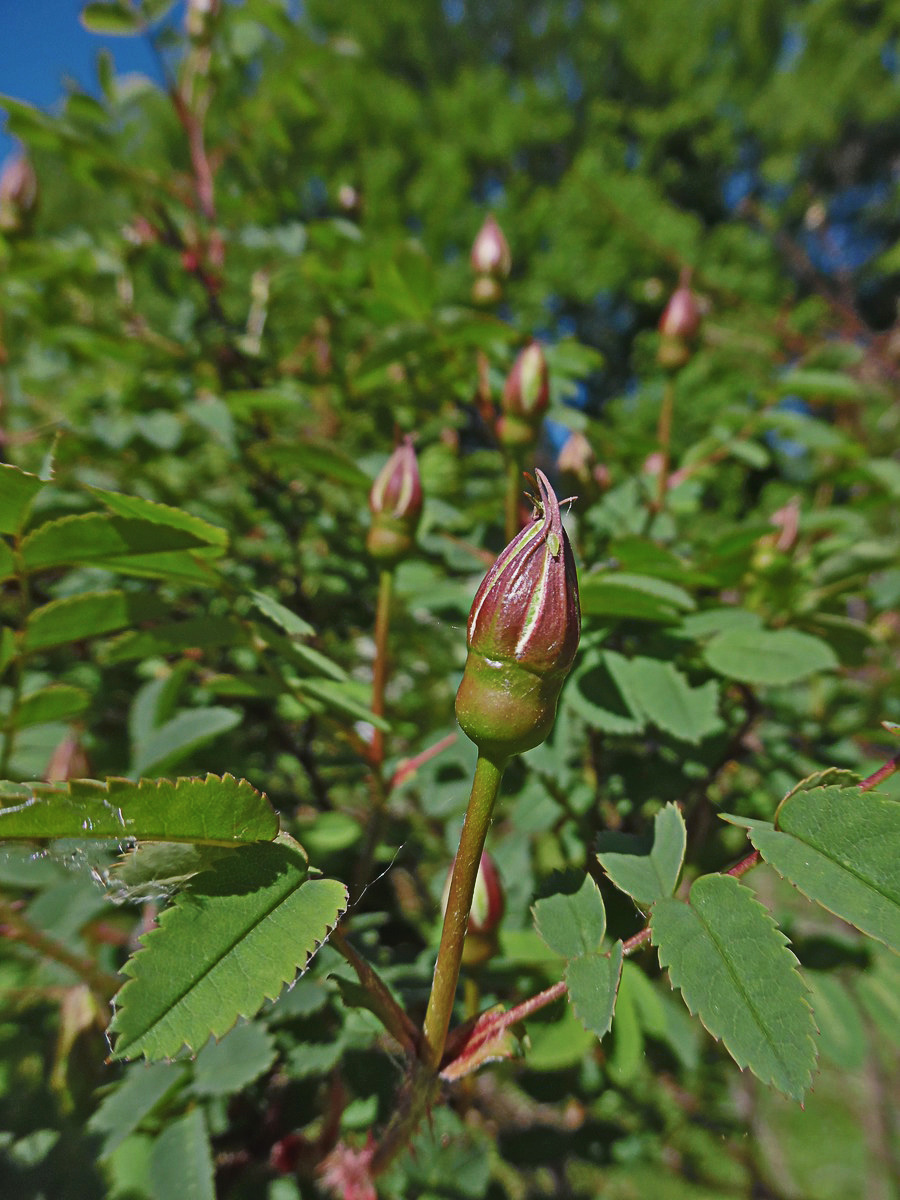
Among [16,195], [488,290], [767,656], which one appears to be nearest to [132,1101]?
[767,656]

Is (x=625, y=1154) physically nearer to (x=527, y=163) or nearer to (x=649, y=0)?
(x=527, y=163)

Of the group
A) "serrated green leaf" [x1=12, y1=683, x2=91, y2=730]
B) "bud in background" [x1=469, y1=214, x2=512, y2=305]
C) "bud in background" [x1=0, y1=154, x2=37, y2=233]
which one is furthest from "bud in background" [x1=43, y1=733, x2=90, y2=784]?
"bud in background" [x1=0, y1=154, x2=37, y2=233]

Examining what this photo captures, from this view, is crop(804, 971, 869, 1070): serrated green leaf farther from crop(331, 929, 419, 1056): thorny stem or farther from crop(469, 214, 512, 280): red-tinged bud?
crop(469, 214, 512, 280): red-tinged bud

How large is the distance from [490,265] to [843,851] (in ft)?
1.98

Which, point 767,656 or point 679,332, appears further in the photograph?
point 679,332

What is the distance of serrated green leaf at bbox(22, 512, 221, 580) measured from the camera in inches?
13.6

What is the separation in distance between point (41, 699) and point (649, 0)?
8011 mm

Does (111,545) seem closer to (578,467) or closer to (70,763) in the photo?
(70,763)

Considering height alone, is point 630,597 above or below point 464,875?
above

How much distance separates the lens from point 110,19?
89 centimetres

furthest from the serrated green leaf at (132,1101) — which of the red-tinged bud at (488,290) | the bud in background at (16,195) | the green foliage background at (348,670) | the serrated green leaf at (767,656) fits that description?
the bud in background at (16,195)

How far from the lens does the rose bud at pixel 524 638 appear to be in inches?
10.0

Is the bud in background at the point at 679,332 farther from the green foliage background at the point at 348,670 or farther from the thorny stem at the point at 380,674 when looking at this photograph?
the thorny stem at the point at 380,674

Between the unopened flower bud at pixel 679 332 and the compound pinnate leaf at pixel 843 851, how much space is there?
1.76 feet
